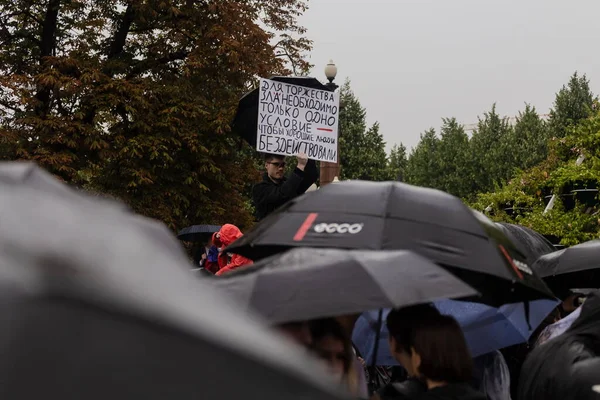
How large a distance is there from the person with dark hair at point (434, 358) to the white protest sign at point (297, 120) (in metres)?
5.07

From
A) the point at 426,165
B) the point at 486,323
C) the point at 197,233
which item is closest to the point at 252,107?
the point at 486,323

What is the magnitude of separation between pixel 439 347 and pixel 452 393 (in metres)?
0.15

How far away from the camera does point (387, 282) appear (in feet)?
7.23

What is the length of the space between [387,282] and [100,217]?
56.9 inches

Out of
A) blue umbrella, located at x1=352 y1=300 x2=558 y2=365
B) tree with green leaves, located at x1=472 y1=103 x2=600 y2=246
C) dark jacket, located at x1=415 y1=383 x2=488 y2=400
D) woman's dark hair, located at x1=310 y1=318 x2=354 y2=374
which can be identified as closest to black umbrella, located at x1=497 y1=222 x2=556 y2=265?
blue umbrella, located at x1=352 y1=300 x2=558 y2=365

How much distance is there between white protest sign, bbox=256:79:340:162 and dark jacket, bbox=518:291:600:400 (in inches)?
177

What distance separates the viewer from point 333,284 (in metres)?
2.09

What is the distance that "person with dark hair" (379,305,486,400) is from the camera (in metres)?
2.82

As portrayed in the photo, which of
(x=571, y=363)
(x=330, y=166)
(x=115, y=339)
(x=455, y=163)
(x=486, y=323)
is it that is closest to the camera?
(x=115, y=339)

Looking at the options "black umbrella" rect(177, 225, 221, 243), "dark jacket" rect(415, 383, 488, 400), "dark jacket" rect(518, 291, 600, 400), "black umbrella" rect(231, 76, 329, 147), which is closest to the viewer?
"dark jacket" rect(415, 383, 488, 400)

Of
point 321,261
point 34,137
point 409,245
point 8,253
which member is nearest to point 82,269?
point 8,253

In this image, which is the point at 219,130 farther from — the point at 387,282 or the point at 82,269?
the point at 82,269

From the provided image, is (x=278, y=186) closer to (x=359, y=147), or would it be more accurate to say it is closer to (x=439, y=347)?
(x=439, y=347)

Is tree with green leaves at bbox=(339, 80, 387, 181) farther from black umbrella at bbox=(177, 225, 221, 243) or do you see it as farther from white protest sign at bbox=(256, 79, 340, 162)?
white protest sign at bbox=(256, 79, 340, 162)
